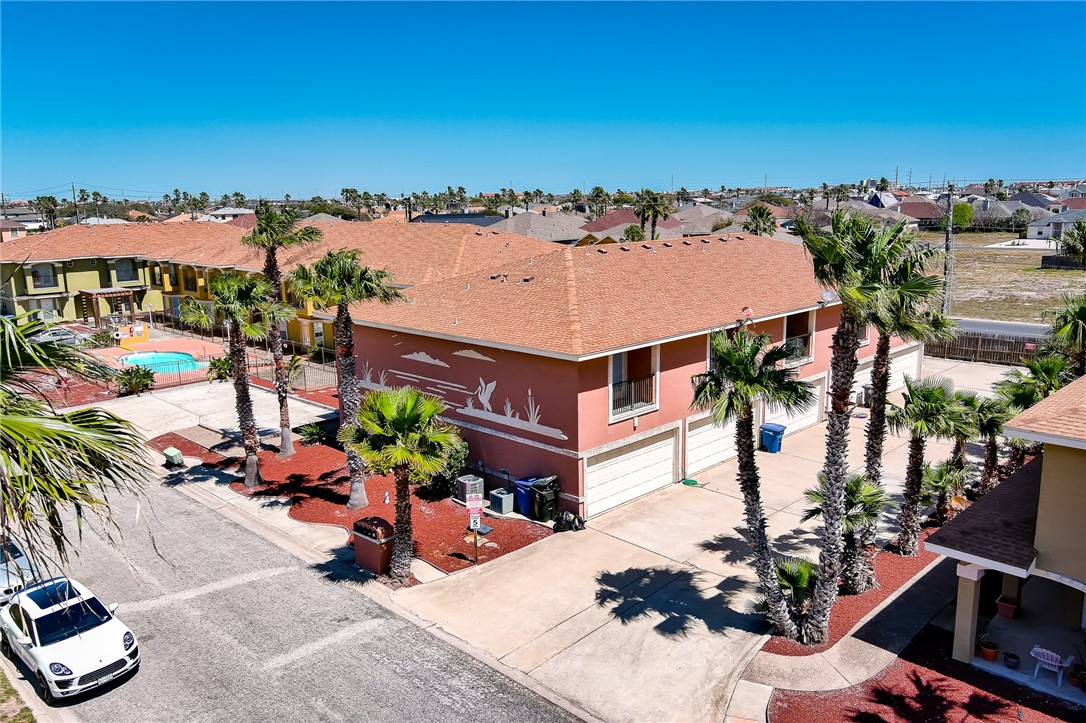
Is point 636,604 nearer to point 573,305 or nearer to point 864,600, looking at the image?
point 864,600

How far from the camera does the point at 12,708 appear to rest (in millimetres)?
11977

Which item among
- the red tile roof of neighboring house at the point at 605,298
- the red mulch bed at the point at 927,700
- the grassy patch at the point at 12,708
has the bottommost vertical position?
the red mulch bed at the point at 927,700

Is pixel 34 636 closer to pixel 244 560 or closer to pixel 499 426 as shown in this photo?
pixel 244 560

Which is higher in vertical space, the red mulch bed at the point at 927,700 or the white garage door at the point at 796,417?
the white garage door at the point at 796,417

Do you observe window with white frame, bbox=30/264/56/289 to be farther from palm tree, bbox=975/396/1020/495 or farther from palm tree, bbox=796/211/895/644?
palm tree, bbox=975/396/1020/495

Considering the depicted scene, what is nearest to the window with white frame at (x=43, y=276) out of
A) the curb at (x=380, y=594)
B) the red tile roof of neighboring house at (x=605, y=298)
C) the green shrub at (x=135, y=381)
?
the green shrub at (x=135, y=381)

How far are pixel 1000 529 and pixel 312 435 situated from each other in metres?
20.3

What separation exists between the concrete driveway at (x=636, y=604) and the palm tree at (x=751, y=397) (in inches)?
49.7

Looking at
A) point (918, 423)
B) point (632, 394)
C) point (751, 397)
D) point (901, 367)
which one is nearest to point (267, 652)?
point (751, 397)

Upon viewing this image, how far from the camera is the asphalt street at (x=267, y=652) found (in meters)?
12.3

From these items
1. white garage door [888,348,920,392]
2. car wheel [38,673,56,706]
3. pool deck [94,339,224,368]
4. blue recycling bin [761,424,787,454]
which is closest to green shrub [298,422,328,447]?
car wheel [38,673,56,706]

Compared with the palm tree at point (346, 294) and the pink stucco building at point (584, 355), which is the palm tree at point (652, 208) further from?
the palm tree at point (346, 294)

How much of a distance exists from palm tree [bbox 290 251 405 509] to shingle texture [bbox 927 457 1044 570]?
13510mm

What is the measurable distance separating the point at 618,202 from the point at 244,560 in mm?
142912
